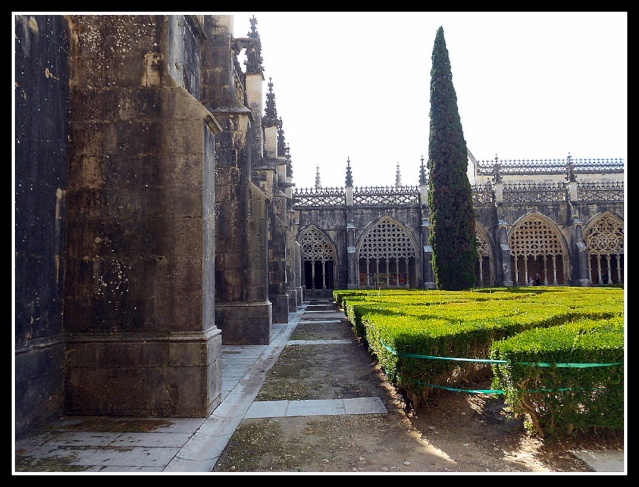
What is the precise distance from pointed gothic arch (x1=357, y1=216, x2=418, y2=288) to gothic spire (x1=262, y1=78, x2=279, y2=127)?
12.4 m

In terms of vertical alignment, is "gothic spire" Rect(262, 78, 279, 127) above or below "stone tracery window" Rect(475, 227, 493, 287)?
above

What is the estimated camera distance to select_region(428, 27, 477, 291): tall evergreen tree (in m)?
22.2

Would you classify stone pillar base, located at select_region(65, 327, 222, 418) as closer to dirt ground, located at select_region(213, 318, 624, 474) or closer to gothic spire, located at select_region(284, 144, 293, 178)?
dirt ground, located at select_region(213, 318, 624, 474)

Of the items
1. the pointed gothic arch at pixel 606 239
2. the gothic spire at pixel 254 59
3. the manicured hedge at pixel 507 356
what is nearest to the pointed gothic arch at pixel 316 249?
the gothic spire at pixel 254 59

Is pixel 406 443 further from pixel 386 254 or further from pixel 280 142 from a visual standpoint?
pixel 386 254

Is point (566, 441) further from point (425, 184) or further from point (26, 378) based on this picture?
point (425, 184)

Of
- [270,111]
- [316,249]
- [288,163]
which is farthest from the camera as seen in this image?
[316,249]

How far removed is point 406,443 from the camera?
4.36 m

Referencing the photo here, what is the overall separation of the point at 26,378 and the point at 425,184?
25842 millimetres

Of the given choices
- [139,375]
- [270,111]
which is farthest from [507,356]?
[270,111]

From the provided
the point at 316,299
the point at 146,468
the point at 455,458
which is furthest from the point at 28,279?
the point at 316,299

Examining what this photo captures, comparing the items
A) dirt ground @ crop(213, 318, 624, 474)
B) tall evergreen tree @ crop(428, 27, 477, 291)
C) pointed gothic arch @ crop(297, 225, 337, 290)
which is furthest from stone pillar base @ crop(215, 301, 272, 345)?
pointed gothic arch @ crop(297, 225, 337, 290)

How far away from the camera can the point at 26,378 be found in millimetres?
4613

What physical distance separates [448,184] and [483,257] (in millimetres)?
7810
